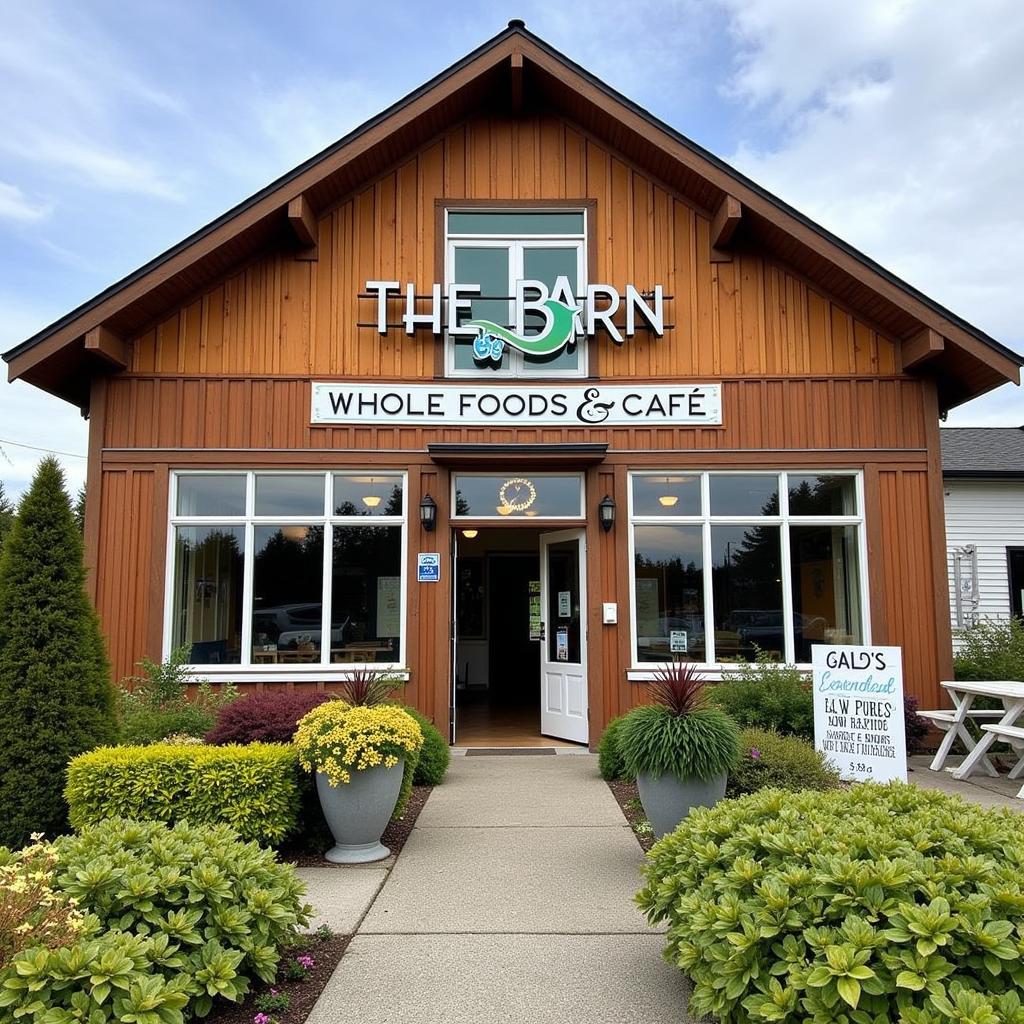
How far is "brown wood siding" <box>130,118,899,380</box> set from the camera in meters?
9.78

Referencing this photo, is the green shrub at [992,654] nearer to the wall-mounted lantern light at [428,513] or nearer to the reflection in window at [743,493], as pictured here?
the reflection in window at [743,493]

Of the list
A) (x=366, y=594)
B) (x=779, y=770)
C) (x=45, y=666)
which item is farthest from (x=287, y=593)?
(x=779, y=770)

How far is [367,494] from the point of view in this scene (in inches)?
382

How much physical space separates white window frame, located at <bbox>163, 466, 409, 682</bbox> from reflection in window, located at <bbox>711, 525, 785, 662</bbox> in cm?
374

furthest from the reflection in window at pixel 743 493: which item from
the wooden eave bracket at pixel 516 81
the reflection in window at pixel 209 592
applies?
the reflection in window at pixel 209 592

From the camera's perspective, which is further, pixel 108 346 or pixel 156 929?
pixel 108 346

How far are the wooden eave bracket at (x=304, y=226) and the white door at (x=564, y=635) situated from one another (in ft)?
15.1

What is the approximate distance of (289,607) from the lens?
31.3ft

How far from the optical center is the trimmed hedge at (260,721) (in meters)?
6.25

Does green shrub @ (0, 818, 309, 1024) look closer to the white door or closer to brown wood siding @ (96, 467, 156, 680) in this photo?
brown wood siding @ (96, 467, 156, 680)

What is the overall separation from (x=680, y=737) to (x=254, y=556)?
19.9 feet

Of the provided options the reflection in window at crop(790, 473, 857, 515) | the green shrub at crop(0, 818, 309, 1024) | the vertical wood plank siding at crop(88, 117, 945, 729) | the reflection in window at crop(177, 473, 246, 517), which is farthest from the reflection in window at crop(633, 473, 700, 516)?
the green shrub at crop(0, 818, 309, 1024)

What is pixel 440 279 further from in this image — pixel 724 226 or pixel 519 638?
pixel 519 638

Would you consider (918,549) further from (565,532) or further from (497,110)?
(497,110)
